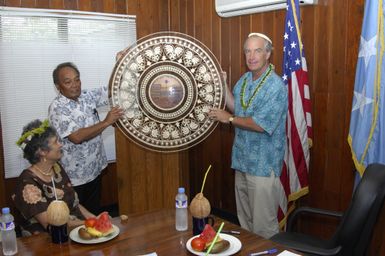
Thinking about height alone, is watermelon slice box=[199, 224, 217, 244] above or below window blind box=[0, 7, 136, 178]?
below

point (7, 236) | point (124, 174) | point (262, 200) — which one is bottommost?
point (262, 200)

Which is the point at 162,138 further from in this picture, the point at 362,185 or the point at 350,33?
the point at 350,33

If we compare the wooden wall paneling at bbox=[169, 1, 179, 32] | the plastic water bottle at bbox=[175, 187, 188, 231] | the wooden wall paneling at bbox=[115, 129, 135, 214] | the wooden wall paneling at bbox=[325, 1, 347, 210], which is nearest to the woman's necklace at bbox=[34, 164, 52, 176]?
the plastic water bottle at bbox=[175, 187, 188, 231]

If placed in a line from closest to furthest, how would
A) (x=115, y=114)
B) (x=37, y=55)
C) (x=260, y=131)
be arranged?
(x=115, y=114) < (x=260, y=131) < (x=37, y=55)

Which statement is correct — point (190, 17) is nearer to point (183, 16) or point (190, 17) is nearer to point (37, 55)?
point (183, 16)

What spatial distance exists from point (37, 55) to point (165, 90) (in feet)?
6.35

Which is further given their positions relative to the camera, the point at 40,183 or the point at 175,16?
the point at 175,16

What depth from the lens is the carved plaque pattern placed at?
7.36 ft

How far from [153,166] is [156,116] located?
108 centimetres

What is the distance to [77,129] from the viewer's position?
2.72 meters

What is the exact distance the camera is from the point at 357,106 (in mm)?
2508

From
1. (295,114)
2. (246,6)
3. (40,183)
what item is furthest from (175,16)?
(40,183)

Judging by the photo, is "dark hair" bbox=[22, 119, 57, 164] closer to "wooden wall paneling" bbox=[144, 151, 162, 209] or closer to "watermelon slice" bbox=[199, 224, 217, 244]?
"watermelon slice" bbox=[199, 224, 217, 244]

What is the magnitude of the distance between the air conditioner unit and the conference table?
198 cm
